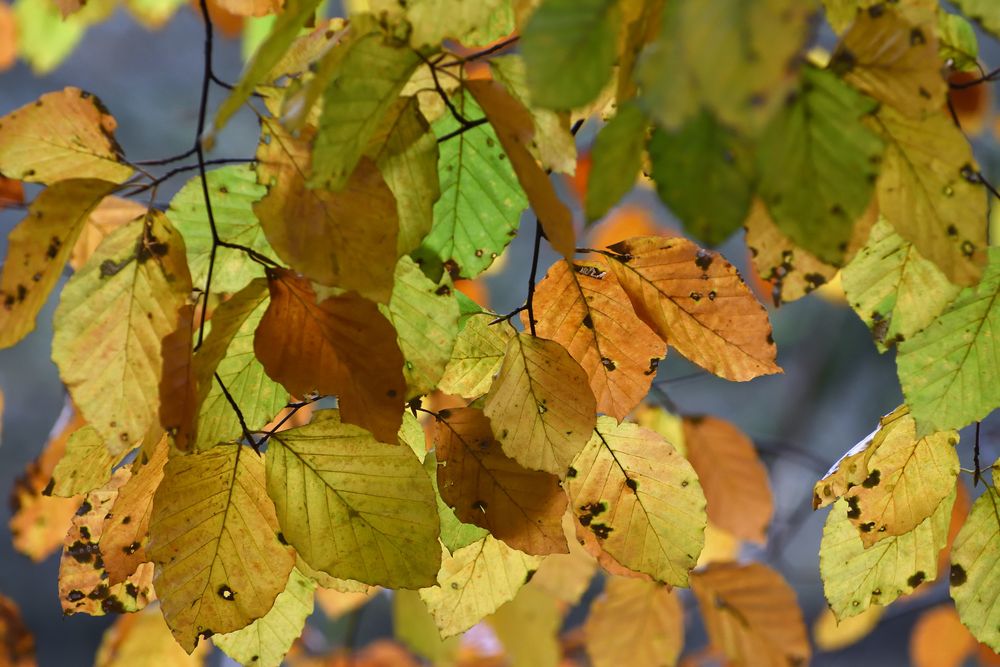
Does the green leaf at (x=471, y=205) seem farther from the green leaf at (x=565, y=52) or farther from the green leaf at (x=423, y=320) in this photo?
the green leaf at (x=565, y=52)

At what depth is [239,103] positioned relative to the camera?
1.12 ft

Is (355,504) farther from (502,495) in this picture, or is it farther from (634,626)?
(634,626)

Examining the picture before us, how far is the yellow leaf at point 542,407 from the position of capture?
48 cm

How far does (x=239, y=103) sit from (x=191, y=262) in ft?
0.84

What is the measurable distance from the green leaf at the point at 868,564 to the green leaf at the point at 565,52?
0.40 meters

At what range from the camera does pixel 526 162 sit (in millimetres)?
355

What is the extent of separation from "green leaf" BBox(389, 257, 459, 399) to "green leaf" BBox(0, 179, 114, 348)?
0.17 meters

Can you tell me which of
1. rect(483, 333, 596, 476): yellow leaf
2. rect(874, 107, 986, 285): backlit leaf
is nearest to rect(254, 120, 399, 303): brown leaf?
rect(483, 333, 596, 476): yellow leaf

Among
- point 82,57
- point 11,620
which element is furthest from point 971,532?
point 82,57

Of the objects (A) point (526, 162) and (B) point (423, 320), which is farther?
(B) point (423, 320)

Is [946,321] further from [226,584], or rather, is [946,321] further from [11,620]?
[11,620]

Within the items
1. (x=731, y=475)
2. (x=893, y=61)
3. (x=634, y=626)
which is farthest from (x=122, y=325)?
(x=731, y=475)

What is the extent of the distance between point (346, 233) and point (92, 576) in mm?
372

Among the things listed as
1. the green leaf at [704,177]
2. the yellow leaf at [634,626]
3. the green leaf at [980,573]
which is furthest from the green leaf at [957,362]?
the yellow leaf at [634,626]
